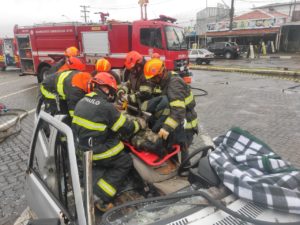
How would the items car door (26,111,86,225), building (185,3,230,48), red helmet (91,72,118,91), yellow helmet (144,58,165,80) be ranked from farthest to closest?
building (185,3,230,48), yellow helmet (144,58,165,80), red helmet (91,72,118,91), car door (26,111,86,225)

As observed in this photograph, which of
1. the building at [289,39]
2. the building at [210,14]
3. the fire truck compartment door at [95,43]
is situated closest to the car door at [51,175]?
the fire truck compartment door at [95,43]

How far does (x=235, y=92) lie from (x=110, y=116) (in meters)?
8.89

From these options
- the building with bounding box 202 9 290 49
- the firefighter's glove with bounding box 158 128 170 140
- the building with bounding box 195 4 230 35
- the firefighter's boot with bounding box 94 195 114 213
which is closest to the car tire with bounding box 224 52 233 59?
the building with bounding box 202 9 290 49

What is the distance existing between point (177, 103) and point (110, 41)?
27.9 ft

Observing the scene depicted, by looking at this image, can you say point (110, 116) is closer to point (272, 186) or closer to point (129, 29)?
point (272, 186)

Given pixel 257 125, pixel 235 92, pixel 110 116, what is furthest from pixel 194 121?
pixel 235 92

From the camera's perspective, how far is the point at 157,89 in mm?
3607

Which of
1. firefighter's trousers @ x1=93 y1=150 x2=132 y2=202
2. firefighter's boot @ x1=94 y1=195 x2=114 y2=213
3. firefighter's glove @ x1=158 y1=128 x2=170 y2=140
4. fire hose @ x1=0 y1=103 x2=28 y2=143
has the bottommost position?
fire hose @ x1=0 y1=103 x2=28 y2=143

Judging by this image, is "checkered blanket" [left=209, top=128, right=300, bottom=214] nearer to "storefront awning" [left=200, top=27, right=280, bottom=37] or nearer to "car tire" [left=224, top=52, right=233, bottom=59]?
"car tire" [left=224, top=52, right=233, bottom=59]

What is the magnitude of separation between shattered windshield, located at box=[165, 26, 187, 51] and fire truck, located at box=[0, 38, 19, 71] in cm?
1394

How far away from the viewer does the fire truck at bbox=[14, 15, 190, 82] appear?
10234mm

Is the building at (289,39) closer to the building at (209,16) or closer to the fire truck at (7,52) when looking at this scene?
the building at (209,16)

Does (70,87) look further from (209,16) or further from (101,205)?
(209,16)

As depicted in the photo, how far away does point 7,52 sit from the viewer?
64.3 ft
